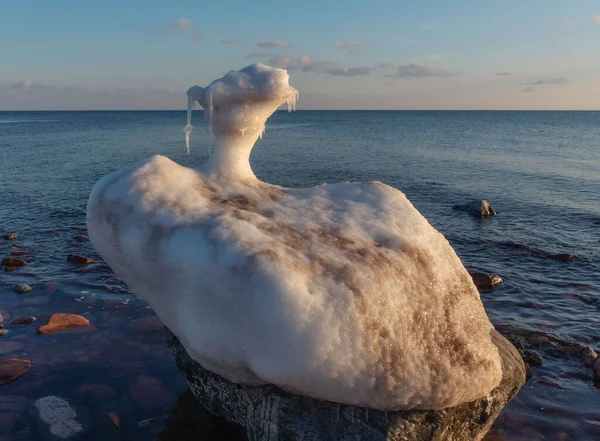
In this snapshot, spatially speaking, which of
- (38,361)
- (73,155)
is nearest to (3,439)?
(38,361)

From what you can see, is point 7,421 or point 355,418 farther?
point 7,421

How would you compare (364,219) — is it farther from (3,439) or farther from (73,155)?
(73,155)

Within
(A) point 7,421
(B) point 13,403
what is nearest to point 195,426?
(A) point 7,421

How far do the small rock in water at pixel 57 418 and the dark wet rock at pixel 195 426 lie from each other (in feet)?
4.13

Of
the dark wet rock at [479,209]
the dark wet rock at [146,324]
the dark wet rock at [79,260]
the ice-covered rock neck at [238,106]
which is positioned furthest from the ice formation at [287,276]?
the dark wet rock at [479,209]

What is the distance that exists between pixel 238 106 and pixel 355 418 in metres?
4.03

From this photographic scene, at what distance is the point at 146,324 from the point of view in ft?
37.3

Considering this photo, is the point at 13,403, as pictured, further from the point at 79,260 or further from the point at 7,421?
the point at 79,260

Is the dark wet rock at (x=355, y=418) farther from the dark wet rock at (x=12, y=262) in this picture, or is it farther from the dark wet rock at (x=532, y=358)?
the dark wet rock at (x=12, y=262)

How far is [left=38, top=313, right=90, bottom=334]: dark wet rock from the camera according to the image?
35.8 ft

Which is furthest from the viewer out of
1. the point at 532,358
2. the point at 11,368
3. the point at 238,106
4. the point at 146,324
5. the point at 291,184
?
the point at 291,184

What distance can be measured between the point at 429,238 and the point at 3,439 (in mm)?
6474

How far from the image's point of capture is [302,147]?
63.8 m

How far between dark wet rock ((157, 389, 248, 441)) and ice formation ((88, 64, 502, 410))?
69.3 inches
